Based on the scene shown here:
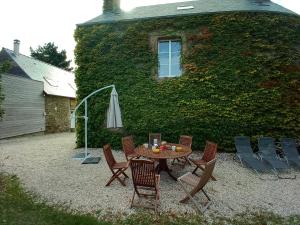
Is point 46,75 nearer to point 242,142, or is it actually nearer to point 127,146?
point 127,146

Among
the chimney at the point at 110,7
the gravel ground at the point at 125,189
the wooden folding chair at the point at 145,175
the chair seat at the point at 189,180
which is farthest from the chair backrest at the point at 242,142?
the chimney at the point at 110,7

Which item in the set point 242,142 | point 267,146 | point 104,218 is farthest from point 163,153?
point 267,146

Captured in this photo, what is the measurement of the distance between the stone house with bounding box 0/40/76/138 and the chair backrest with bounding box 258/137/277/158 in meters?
13.1

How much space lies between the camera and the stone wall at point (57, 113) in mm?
21672

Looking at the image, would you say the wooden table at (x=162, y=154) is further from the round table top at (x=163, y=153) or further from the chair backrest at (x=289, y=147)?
the chair backrest at (x=289, y=147)

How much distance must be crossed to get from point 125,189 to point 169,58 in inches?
274

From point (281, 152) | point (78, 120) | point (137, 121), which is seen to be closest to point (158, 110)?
point (137, 121)

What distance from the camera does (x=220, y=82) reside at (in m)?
11.2

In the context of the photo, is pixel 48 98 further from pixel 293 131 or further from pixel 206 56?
pixel 293 131

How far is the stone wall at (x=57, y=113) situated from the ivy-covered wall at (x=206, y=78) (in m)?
11.0

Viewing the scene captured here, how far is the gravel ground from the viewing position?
18.8ft

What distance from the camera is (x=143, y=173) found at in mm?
5570

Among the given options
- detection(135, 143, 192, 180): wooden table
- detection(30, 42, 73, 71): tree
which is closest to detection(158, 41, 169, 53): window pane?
detection(135, 143, 192, 180): wooden table

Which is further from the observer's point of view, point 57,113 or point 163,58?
point 57,113
